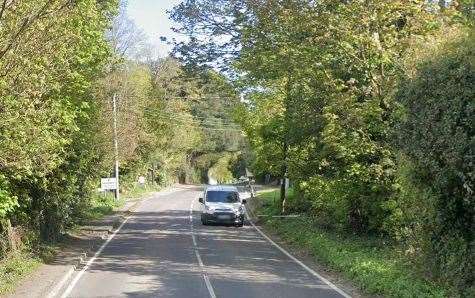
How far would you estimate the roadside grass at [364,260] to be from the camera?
12.0 m

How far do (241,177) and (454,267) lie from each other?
267ft

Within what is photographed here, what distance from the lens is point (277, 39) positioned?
19.7 meters

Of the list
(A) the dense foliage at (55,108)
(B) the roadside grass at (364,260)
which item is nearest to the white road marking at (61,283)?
(A) the dense foliage at (55,108)

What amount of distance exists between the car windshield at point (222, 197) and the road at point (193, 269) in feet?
14.5

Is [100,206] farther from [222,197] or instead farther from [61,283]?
[61,283]

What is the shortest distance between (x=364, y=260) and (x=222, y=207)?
51.5 feet

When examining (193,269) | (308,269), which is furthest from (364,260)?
(193,269)

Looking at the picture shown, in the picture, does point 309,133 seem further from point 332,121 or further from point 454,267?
point 454,267

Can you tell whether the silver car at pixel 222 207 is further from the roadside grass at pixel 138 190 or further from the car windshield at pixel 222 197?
the roadside grass at pixel 138 190

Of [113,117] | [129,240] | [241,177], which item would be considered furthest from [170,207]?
[241,177]

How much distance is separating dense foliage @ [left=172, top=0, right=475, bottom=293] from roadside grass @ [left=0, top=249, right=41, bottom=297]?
8483mm

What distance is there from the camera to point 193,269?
1636 centimetres

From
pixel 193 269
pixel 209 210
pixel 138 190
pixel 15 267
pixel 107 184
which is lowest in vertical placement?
pixel 193 269

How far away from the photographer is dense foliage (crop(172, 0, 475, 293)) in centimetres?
1077
